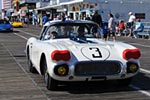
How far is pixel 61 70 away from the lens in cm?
789

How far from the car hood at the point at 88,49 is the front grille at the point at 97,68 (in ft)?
0.38

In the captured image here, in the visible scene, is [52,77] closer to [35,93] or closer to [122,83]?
[35,93]

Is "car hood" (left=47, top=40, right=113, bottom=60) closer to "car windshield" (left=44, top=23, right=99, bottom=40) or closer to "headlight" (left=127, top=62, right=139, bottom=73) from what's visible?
"headlight" (left=127, top=62, right=139, bottom=73)

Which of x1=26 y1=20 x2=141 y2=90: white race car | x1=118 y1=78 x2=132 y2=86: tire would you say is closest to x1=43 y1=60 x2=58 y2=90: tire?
x1=26 y1=20 x2=141 y2=90: white race car

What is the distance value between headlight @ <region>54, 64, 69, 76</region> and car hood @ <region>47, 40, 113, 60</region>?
315 mm

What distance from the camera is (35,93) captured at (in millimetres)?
8227

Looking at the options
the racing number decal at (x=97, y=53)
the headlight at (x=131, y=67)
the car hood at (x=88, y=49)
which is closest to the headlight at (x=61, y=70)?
the car hood at (x=88, y=49)

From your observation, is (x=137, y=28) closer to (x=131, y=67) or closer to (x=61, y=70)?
(x=131, y=67)

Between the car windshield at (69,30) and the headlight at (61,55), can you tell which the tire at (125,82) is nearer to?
the headlight at (61,55)

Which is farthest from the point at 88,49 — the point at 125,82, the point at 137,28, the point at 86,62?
the point at 137,28

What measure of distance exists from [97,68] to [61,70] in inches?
28.0

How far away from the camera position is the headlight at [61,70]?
7863 millimetres

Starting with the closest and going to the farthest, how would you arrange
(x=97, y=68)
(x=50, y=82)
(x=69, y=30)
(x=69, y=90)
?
(x=97, y=68) < (x=50, y=82) < (x=69, y=90) < (x=69, y=30)

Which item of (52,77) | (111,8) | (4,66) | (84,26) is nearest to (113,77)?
(52,77)
